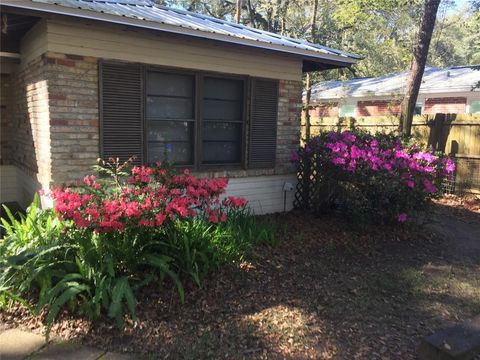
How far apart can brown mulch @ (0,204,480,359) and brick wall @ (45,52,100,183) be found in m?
2.07

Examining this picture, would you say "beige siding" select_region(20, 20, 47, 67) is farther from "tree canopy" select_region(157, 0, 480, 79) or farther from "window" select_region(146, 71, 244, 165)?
"tree canopy" select_region(157, 0, 480, 79)

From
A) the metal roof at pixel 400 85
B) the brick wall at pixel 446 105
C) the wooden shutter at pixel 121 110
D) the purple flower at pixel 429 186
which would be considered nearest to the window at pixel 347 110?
the metal roof at pixel 400 85

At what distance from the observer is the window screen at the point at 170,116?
586 cm

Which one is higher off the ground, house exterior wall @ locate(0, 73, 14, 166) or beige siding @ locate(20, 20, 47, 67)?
beige siding @ locate(20, 20, 47, 67)

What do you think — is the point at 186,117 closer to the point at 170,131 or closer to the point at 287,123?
the point at 170,131

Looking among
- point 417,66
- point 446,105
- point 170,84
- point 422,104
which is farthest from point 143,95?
point 422,104

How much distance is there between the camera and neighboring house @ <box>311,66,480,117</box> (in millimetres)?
16266

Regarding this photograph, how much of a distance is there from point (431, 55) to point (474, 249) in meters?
37.5

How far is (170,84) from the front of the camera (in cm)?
598

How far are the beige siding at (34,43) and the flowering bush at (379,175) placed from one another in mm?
4047

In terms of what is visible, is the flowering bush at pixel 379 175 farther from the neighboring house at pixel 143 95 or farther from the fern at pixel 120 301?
the fern at pixel 120 301

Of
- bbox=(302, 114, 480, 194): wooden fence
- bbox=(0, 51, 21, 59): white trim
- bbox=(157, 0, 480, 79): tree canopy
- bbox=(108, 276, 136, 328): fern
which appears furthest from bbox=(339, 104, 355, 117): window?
bbox=(108, 276, 136, 328): fern

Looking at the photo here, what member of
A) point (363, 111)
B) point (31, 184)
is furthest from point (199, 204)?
point (363, 111)

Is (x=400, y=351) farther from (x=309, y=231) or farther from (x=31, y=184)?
(x=31, y=184)
